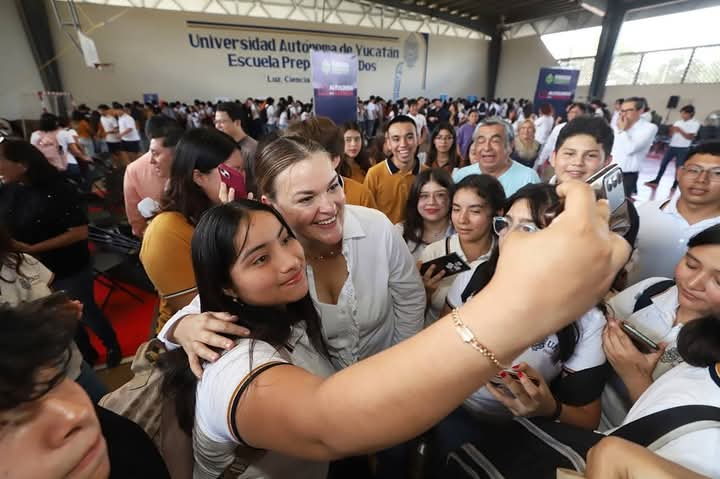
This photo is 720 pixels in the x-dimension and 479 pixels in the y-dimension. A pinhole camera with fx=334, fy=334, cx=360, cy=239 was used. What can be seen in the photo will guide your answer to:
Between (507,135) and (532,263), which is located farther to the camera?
(507,135)

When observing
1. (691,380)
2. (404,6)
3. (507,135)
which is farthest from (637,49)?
(691,380)

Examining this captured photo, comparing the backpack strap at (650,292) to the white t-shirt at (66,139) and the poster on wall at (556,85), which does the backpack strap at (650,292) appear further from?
the poster on wall at (556,85)

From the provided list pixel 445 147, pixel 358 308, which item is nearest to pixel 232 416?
pixel 358 308

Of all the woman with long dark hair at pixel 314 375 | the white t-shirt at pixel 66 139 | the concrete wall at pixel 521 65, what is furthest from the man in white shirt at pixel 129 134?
the concrete wall at pixel 521 65

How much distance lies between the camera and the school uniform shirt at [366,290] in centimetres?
125

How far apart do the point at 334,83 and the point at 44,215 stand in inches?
162

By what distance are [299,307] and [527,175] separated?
2.05 meters

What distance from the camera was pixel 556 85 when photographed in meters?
7.67

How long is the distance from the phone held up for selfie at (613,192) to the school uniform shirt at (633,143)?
446cm

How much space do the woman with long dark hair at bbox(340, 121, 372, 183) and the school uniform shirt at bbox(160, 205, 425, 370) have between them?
181 centimetres

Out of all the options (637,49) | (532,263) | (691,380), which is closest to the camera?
(532,263)

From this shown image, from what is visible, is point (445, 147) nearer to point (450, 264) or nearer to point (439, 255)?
point (439, 255)

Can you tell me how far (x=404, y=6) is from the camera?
44.7 feet

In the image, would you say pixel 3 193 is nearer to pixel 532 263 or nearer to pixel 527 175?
pixel 532 263
